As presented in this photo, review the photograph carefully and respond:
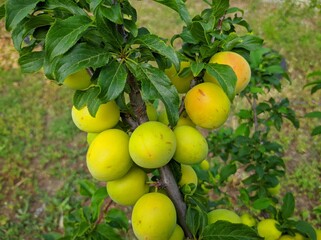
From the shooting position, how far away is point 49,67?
0.74m

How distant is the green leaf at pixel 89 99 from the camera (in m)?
0.75

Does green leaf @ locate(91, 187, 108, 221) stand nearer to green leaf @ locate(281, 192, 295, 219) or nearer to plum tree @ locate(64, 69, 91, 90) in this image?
plum tree @ locate(64, 69, 91, 90)

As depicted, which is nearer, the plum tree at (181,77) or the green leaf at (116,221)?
the plum tree at (181,77)

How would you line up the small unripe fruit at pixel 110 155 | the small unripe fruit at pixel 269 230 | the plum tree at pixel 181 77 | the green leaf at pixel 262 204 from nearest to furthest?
the small unripe fruit at pixel 110 155 → the plum tree at pixel 181 77 → the small unripe fruit at pixel 269 230 → the green leaf at pixel 262 204

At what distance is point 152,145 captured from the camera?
77 centimetres

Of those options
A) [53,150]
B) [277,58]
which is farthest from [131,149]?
[53,150]

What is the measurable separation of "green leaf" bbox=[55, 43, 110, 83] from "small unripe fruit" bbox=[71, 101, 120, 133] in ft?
0.41

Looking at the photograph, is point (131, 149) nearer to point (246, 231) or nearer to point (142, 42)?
point (142, 42)

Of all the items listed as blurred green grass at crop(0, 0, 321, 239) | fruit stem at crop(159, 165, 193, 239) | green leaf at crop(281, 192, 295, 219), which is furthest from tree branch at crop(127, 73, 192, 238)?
blurred green grass at crop(0, 0, 321, 239)

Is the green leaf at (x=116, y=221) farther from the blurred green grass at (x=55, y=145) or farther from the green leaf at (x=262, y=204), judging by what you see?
the blurred green grass at (x=55, y=145)

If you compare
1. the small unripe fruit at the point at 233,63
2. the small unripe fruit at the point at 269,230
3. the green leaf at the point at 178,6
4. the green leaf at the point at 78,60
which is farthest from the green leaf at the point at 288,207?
the green leaf at the point at 78,60

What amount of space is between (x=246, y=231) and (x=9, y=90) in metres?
3.33

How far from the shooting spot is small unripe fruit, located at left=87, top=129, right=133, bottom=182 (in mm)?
801

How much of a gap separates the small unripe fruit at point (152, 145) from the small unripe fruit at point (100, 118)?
0.22 ft
